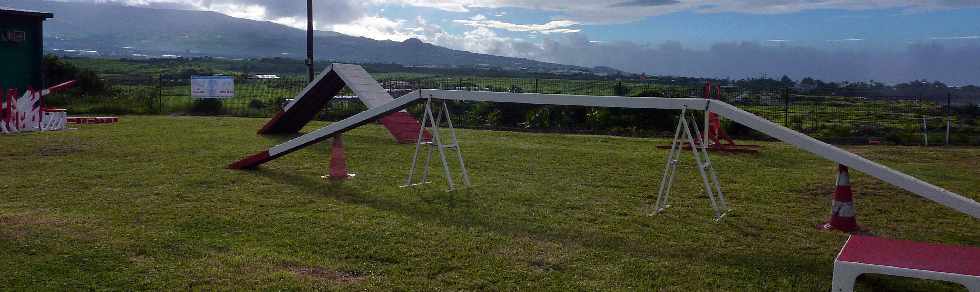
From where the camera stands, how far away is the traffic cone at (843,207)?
6555 millimetres

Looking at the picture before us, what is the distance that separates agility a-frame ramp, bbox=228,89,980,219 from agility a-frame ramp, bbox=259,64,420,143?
3744 mm

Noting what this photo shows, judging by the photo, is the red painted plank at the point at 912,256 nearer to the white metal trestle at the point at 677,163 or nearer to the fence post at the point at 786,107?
the white metal trestle at the point at 677,163

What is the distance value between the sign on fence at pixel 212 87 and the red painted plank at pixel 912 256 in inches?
800

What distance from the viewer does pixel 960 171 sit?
11.0 metres

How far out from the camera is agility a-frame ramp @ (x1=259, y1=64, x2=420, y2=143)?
42.8ft

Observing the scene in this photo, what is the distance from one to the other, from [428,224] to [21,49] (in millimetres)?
18550

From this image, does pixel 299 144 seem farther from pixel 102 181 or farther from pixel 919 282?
pixel 919 282

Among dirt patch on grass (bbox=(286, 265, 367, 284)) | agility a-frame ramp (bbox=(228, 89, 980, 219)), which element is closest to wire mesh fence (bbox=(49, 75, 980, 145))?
agility a-frame ramp (bbox=(228, 89, 980, 219))

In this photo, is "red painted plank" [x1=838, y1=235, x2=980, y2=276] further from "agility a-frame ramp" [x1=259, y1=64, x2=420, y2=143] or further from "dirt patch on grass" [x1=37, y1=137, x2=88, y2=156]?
"dirt patch on grass" [x1=37, y1=137, x2=88, y2=156]

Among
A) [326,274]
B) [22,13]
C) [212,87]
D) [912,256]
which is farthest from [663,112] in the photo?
[22,13]

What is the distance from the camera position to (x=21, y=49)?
20.2 m

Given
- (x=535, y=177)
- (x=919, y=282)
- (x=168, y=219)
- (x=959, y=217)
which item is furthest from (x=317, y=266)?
(x=959, y=217)

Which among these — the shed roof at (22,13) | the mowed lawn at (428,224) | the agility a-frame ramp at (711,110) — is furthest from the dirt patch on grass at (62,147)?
the shed roof at (22,13)

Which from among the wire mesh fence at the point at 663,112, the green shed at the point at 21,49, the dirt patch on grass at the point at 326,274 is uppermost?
the green shed at the point at 21,49
